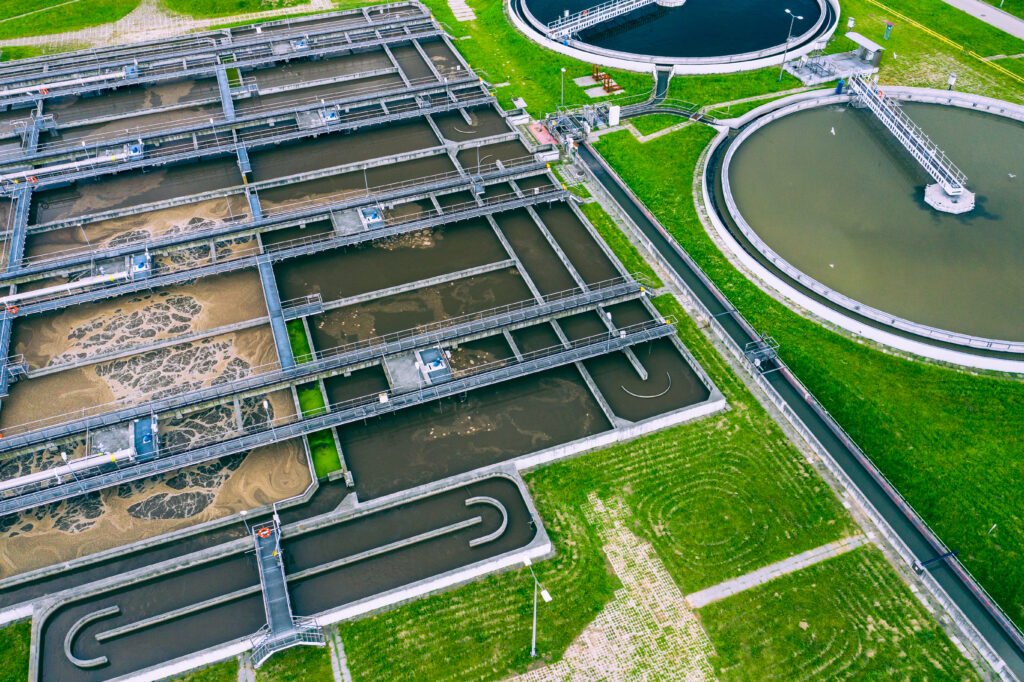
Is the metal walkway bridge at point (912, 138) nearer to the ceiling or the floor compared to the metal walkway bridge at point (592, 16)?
nearer to the floor

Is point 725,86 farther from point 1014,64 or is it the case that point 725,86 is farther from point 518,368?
point 518,368

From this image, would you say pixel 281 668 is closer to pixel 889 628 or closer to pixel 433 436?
pixel 433 436

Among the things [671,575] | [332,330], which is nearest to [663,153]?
[332,330]


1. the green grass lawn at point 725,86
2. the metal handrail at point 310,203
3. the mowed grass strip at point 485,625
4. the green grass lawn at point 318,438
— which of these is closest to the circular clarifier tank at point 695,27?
the green grass lawn at point 725,86

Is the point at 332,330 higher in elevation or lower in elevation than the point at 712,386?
higher

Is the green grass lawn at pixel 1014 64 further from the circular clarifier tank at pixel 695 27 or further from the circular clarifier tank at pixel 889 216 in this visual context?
the circular clarifier tank at pixel 695 27

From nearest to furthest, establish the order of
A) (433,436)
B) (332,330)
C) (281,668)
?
1. (281,668)
2. (433,436)
3. (332,330)

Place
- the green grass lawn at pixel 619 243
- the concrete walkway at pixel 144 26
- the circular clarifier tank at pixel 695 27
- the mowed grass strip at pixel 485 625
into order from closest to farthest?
the mowed grass strip at pixel 485 625 < the green grass lawn at pixel 619 243 < the circular clarifier tank at pixel 695 27 < the concrete walkway at pixel 144 26

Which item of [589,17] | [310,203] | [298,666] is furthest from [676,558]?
[589,17]
